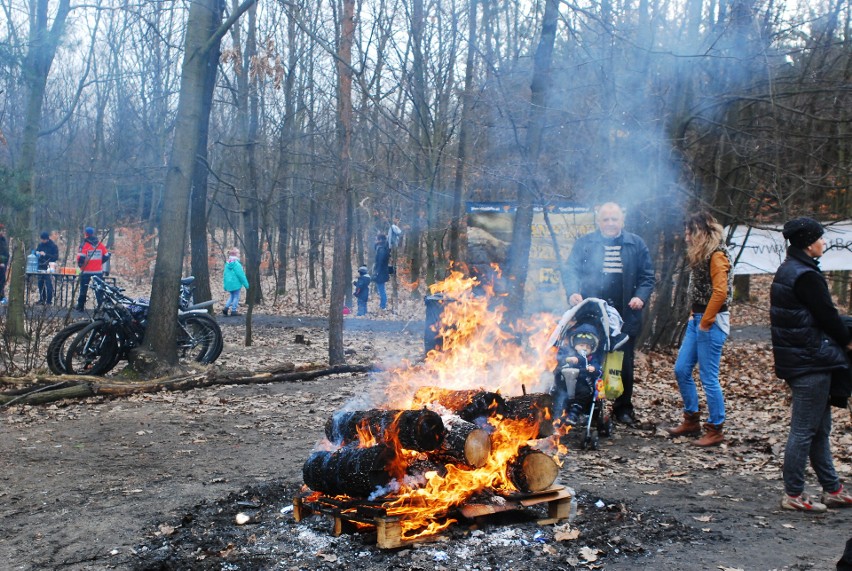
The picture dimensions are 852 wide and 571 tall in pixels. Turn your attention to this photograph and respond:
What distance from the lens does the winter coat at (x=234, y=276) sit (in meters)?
21.6

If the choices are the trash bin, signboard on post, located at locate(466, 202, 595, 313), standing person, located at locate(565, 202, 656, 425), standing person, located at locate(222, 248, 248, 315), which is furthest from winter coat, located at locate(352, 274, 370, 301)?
standing person, located at locate(565, 202, 656, 425)

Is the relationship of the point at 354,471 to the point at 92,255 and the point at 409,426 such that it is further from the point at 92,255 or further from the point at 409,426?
the point at 92,255

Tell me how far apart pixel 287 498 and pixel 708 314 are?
4.29m

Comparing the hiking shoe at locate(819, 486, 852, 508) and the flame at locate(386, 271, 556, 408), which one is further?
the flame at locate(386, 271, 556, 408)

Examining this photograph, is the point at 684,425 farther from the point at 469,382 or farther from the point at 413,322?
the point at 413,322

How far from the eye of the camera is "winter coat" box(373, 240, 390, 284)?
23.7 m

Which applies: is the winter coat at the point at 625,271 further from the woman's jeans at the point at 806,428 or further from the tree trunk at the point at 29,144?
the tree trunk at the point at 29,144

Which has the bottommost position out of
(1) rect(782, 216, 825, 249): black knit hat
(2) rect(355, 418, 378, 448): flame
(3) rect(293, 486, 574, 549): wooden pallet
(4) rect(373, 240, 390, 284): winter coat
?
(3) rect(293, 486, 574, 549): wooden pallet

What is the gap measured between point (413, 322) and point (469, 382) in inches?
579

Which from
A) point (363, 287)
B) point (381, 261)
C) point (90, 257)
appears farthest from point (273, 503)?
point (381, 261)

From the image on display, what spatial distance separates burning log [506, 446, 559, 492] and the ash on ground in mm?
208

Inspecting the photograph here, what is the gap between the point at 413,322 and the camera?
21219 mm

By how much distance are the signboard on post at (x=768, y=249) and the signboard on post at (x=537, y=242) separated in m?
2.76

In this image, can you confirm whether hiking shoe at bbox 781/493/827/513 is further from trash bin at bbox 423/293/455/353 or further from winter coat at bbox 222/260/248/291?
winter coat at bbox 222/260/248/291
